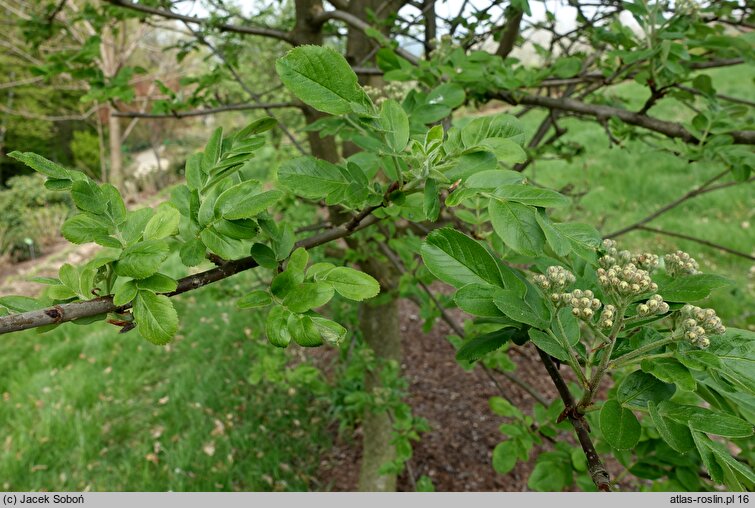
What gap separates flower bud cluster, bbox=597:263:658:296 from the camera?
25.4 inches

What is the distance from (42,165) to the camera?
65 cm

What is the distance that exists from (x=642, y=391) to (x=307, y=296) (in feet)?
1.71

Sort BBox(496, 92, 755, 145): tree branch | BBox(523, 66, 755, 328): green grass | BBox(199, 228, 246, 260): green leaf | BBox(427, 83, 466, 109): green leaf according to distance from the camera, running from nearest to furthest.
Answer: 1. BBox(199, 228, 246, 260): green leaf
2. BBox(427, 83, 466, 109): green leaf
3. BBox(496, 92, 755, 145): tree branch
4. BBox(523, 66, 755, 328): green grass

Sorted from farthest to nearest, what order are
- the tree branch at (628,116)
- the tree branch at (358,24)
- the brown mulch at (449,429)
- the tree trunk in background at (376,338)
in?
the brown mulch at (449,429)
the tree trunk in background at (376,338)
the tree branch at (358,24)
the tree branch at (628,116)

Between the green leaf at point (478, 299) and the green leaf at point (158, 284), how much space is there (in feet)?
1.35

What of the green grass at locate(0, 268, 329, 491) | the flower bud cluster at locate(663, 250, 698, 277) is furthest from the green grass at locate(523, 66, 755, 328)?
the flower bud cluster at locate(663, 250, 698, 277)

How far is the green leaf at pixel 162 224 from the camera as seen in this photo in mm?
706

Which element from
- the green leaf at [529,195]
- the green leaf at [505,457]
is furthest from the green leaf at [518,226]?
the green leaf at [505,457]

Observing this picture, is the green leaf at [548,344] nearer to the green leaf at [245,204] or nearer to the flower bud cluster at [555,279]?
the flower bud cluster at [555,279]

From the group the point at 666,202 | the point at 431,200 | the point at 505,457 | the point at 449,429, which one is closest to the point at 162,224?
the point at 431,200

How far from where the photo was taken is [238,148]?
77 cm

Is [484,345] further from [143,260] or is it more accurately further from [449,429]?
[449,429]

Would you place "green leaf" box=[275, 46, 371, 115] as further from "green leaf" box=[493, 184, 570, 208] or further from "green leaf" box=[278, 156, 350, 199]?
"green leaf" box=[493, 184, 570, 208]

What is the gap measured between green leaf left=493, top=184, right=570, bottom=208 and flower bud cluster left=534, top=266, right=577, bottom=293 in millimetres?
107
